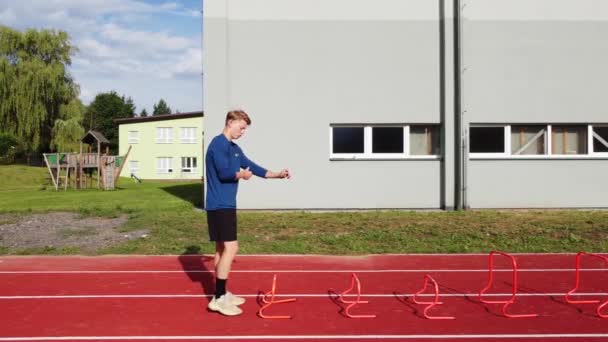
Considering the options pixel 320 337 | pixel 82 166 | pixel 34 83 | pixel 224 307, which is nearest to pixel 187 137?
pixel 34 83

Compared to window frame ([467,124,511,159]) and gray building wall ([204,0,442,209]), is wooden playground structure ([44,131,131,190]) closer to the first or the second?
gray building wall ([204,0,442,209])

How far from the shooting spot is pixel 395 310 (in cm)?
662

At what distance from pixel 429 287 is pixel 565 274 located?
247 centimetres

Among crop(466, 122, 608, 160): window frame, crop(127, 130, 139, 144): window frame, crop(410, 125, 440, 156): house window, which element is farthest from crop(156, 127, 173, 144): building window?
crop(466, 122, 608, 160): window frame

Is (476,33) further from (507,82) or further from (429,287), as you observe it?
(429,287)

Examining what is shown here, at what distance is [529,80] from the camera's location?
1561 cm

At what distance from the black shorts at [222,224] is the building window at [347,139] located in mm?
9633

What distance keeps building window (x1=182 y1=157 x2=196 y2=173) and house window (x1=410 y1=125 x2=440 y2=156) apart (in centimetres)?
3976

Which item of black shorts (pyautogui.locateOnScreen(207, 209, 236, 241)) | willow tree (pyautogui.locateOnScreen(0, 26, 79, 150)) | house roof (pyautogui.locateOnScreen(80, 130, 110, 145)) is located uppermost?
willow tree (pyautogui.locateOnScreen(0, 26, 79, 150))

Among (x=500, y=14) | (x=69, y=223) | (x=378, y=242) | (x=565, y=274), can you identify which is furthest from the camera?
(x=500, y=14)

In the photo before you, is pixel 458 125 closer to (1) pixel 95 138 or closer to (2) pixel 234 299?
(2) pixel 234 299

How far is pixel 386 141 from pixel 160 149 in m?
40.7

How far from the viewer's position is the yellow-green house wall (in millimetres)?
53281

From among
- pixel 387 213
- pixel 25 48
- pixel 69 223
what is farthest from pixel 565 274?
pixel 25 48
